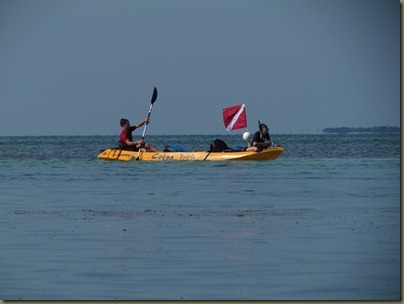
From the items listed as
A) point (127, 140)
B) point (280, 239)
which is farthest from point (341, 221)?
point (127, 140)

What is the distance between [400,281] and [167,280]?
2.40 m

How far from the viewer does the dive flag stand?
129 ft

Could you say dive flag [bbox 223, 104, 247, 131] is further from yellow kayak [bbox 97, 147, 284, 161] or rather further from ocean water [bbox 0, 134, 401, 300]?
ocean water [bbox 0, 134, 401, 300]

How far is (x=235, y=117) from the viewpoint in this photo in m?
39.7

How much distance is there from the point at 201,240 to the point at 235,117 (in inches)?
981

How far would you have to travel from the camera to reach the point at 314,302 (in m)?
10.3

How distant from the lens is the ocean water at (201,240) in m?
11.2

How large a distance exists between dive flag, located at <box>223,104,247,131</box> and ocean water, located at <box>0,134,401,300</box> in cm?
1141

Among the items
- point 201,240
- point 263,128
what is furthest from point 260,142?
point 201,240

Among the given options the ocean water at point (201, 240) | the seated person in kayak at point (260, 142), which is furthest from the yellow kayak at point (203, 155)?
the ocean water at point (201, 240)

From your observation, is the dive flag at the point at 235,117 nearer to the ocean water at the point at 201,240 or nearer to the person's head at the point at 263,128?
the person's head at the point at 263,128

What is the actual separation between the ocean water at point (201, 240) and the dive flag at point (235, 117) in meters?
11.4

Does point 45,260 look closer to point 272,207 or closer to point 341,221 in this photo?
point 341,221

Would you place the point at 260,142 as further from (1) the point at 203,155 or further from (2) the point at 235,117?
(2) the point at 235,117
